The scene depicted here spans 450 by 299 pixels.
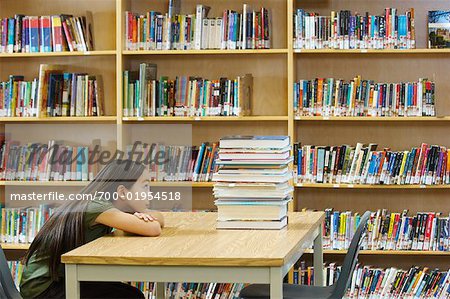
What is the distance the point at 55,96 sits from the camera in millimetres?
6172

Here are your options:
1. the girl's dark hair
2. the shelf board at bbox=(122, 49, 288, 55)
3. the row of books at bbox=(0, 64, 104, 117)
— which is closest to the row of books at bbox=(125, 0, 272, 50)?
the shelf board at bbox=(122, 49, 288, 55)

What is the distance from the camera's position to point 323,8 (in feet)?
20.3

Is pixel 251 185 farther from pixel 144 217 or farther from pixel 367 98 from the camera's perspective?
pixel 367 98

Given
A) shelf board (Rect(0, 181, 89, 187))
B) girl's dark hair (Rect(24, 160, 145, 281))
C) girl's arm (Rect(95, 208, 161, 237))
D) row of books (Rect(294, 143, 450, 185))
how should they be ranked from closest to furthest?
girl's arm (Rect(95, 208, 161, 237)), girl's dark hair (Rect(24, 160, 145, 281)), row of books (Rect(294, 143, 450, 185)), shelf board (Rect(0, 181, 89, 187))

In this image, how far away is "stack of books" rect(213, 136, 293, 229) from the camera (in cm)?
390

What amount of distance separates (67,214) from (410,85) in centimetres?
289

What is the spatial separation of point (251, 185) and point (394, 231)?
226 cm

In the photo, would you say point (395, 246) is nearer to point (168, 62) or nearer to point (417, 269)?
point (417, 269)

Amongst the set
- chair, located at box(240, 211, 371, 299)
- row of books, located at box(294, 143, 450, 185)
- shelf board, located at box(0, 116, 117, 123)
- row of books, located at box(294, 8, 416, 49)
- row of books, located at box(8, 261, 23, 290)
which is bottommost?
row of books, located at box(8, 261, 23, 290)

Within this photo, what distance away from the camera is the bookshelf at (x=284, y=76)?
607cm

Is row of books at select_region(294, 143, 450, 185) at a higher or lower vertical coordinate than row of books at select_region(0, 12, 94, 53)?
lower

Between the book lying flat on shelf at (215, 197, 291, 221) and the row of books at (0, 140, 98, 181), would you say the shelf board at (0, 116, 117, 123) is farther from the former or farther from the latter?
the book lying flat on shelf at (215, 197, 291, 221)

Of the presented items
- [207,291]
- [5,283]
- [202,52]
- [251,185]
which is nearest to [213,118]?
[202,52]

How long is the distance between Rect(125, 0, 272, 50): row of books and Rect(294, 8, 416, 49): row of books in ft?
0.87
